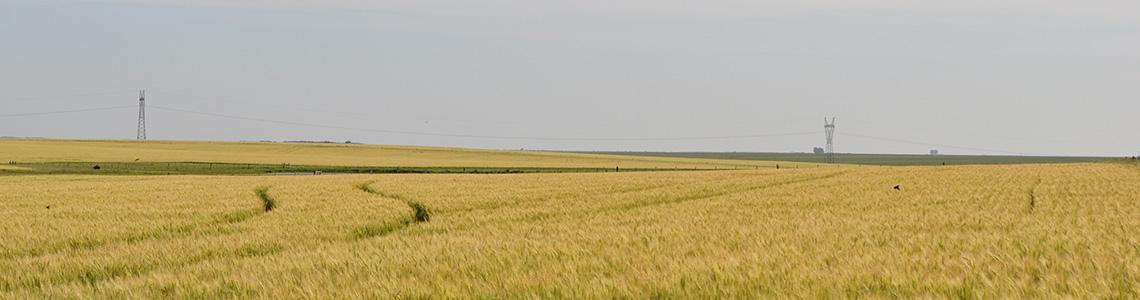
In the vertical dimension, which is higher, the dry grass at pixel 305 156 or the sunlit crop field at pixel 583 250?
the dry grass at pixel 305 156

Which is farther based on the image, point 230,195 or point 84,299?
point 230,195

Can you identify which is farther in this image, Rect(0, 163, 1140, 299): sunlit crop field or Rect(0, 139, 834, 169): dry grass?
Rect(0, 139, 834, 169): dry grass

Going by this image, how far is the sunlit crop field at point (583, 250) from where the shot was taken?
729cm

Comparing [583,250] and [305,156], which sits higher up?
[305,156]

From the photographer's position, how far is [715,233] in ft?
40.6

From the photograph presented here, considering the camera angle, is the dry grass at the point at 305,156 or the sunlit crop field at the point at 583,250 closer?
the sunlit crop field at the point at 583,250

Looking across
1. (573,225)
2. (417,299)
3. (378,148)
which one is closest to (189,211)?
(573,225)

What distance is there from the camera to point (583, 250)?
1030cm

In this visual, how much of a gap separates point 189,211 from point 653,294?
52.3ft

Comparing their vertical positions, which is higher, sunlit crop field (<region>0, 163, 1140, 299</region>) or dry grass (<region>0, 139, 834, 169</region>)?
dry grass (<region>0, 139, 834, 169</region>)

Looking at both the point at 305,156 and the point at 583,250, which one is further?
the point at 305,156

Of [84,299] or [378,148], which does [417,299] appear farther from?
[378,148]

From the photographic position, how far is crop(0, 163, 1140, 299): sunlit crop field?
729 cm

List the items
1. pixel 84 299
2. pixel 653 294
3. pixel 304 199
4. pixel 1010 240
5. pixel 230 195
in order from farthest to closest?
pixel 230 195, pixel 304 199, pixel 1010 240, pixel 84 299, pixel 653 294
